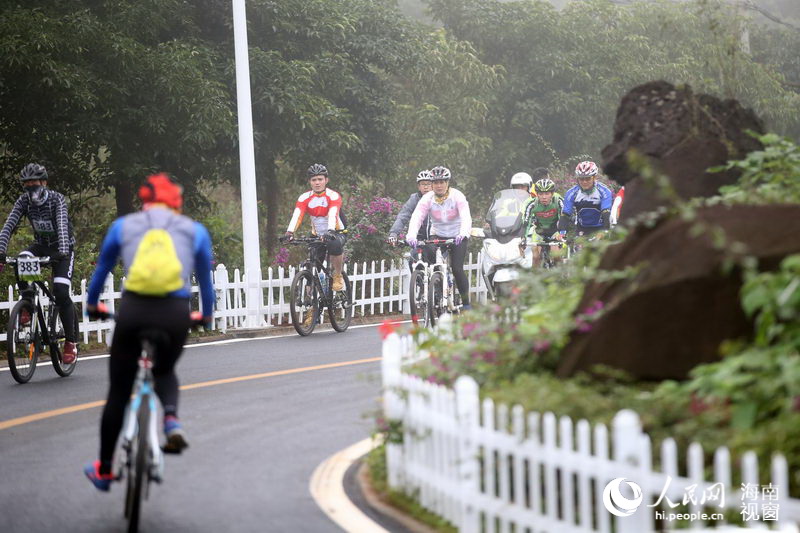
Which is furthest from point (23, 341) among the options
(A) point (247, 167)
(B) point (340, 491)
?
(A) point (247, 167)

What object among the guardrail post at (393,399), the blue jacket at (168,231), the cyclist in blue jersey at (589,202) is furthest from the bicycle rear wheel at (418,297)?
the blue jacket at (168,231)

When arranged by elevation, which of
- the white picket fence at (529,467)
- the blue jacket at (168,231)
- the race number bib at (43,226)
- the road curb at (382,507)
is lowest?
the road curb at (382,507)

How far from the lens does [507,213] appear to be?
17.0 meters

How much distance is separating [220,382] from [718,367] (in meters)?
7.56

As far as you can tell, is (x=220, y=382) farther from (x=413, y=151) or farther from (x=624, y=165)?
(x=413, y=151)

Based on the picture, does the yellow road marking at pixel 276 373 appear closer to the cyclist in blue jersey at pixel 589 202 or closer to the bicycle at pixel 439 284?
the bicycle at pixel 439 284

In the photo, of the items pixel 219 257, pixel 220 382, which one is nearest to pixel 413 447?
pixel 220 382

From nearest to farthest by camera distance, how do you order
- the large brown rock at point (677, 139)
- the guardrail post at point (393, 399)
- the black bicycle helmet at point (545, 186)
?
the guardrail post at point (393, 399)
the large brown rock at point (677, 139)
the black bicycle helmet at point (545, 186)

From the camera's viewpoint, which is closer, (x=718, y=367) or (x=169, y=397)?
(x=718, y=367)

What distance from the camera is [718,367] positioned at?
591 cm

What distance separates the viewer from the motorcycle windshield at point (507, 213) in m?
17.0

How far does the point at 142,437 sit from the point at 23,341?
22.2ft

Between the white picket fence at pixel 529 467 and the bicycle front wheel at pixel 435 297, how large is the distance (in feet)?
27.4

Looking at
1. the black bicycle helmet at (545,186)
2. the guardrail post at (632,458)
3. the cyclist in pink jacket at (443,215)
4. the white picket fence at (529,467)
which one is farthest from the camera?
the black bicycle helmet at (545,186)
